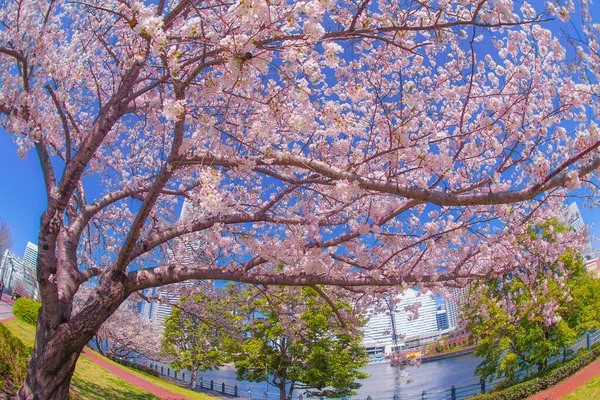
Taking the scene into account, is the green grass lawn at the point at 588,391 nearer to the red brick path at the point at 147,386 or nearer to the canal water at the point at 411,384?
the canal water at the point at 411,384

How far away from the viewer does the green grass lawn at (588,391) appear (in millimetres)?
11078

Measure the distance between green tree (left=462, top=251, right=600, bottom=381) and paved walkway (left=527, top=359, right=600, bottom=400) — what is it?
1427 millimetres

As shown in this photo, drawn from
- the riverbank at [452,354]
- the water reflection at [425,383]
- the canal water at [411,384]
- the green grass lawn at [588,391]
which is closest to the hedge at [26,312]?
the canal water at [411,384]

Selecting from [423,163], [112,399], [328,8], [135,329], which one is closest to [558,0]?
[423,163]

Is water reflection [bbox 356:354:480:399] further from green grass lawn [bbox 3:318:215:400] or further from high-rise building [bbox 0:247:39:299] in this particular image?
high-rise building [bbox 0:247:39:299]

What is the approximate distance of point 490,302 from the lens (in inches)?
674

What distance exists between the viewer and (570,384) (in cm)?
1366

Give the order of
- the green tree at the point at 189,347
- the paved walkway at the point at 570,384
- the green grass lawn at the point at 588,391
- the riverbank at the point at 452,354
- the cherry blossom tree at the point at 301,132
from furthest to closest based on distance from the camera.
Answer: the riverbank at the point at 452,354 < the green tree at the point at 189,347 < the paved walkway at the point at 570,384 < the green grass lawn at the point at 588,391 < the cherry blossom tree at the point at 301,132

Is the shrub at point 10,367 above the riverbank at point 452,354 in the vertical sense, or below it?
above

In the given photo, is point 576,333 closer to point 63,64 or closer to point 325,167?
point 325,167

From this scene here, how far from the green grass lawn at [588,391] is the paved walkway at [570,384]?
0.60 m

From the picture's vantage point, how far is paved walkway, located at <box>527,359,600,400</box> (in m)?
13.0

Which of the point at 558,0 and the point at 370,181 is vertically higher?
the point at 558,0

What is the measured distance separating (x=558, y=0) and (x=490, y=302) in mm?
16324
